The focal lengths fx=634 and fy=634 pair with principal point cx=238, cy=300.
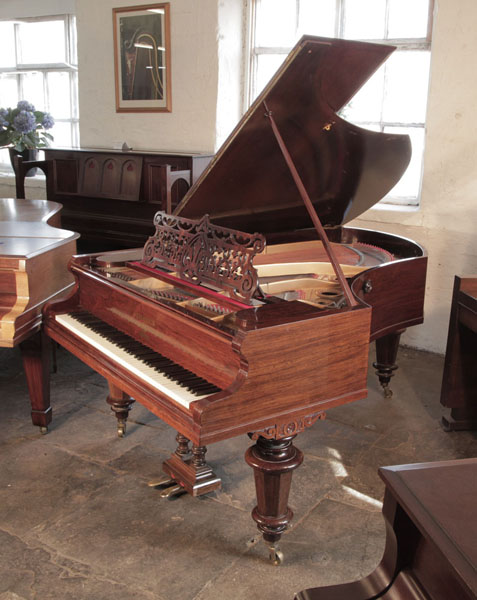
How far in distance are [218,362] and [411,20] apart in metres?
3.52

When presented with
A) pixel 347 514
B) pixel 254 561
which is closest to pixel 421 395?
pixel 347 514

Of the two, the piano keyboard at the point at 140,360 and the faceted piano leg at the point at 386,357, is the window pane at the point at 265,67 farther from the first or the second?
the piano keyboard at the point at 140,360

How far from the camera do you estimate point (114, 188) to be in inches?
192

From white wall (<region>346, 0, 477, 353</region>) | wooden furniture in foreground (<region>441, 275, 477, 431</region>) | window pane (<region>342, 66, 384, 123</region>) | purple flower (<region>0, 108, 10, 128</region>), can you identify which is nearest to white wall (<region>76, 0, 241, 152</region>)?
purple flower (<region>0, 108, 10, 128</region>)

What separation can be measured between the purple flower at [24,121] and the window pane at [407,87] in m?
2.96

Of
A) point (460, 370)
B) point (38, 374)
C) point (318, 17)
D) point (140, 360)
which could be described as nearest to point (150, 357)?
point (140, 360)

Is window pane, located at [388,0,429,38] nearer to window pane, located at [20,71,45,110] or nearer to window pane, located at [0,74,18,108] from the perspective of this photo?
window pane, located at [20,71,45,110]

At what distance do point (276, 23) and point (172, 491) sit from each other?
387 centimetres

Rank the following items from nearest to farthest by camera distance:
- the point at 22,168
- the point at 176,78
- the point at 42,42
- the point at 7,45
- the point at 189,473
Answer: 1. the point at 189,473
2. the point at 22,168
3. the point at 176,78
4. the point at 42,42
5. the point at 7,45

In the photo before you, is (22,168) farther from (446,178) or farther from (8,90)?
(446,178)

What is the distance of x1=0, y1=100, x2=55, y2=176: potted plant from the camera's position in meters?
5.43

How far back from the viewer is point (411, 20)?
4500 millimetres

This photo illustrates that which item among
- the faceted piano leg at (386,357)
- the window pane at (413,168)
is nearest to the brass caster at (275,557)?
the faceted piano leg at (386,357)

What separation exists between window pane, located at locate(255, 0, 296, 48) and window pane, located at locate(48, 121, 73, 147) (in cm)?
236
